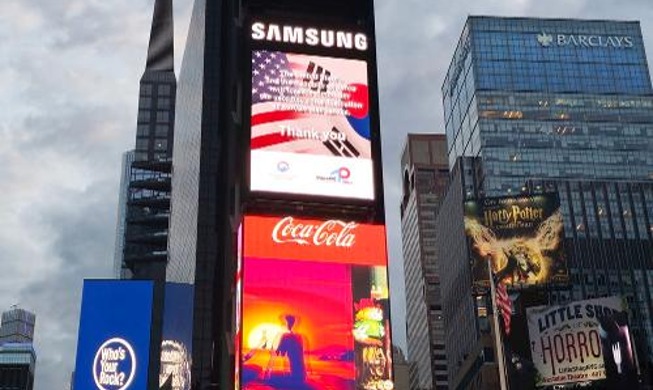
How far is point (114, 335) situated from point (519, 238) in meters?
31.2

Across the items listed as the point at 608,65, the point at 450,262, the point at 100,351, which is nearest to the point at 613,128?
the point at 608,65

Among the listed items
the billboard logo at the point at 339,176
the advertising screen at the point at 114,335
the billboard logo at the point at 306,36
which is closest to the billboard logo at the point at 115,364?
the advertising screen at the point at 114,335

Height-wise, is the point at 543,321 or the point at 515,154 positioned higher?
the point at 515,154

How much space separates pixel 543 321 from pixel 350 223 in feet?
79.3

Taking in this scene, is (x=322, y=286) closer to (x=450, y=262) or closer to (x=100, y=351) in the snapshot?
(x=100, y=351)

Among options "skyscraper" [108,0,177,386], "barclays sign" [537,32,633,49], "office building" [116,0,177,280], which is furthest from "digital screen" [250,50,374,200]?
"barclays sign" [537,32,633,49]

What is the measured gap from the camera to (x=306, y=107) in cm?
3947

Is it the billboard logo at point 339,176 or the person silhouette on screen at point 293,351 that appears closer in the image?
the person silhouette on screen at point 293,351

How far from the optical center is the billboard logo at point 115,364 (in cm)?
5256

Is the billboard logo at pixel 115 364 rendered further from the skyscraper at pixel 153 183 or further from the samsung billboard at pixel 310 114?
the skyscraper at pixel 153 183

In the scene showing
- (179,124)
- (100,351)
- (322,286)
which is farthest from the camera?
(179,124)

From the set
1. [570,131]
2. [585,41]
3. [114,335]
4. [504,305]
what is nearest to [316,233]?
[504,305]

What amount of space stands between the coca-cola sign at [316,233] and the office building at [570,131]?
117 metres

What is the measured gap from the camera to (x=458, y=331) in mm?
159875
